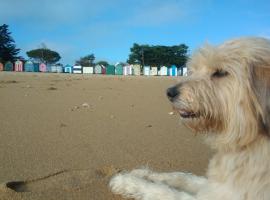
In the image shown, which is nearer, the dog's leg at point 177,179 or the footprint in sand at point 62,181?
the footprint in sand at point 62,181


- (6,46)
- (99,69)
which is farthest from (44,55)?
(99,69)

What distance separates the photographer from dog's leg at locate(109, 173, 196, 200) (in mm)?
4508

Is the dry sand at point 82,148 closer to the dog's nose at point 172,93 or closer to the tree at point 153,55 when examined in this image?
the dog's nose at point 172,93

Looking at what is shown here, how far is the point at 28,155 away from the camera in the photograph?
578 cm

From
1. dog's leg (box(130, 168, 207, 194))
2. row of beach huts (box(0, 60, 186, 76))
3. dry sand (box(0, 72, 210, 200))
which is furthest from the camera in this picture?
row of beach huts (box(0, 60, 186, 76))

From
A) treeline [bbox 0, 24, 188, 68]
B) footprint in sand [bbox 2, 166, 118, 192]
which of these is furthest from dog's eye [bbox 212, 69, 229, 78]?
treeline [bbox 0, 24, 188, 68]

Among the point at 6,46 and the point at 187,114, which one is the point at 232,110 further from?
the point at 6,46

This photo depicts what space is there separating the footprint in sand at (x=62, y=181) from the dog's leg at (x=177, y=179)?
0.35 metres

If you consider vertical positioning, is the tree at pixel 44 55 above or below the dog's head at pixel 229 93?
above

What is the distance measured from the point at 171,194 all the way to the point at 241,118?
A: 3.81 feet

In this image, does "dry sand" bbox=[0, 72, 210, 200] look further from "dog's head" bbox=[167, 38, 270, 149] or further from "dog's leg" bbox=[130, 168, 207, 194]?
"dog's head" bbox=[167, 38, 270, 149]

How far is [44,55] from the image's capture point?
96.3 m

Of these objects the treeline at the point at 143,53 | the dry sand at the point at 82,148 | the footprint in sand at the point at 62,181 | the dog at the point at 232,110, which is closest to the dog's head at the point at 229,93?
the dog at the point at 232,110

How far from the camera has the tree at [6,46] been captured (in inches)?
3100
